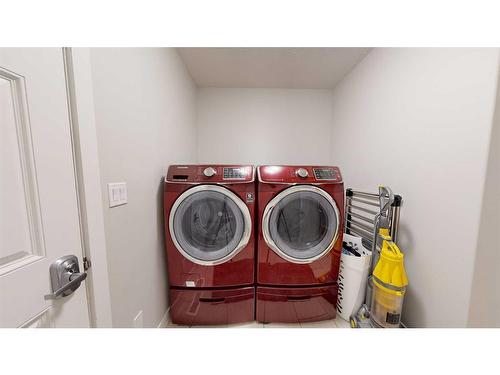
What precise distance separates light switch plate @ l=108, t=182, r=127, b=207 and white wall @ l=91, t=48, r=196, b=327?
0.02 m

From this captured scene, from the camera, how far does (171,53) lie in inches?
51.1

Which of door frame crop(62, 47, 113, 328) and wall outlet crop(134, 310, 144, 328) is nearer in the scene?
→ door frame crop(62, 47, 113, 328)

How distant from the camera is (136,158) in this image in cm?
→ 91

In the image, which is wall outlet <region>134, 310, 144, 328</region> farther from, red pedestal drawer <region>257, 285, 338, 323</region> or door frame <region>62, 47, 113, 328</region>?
red pedestal drawer <region>257, 285, 338, 323</region>

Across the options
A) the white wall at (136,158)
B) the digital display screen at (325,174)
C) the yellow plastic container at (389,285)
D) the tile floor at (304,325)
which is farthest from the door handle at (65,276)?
the yellow plastic container at (389,285)

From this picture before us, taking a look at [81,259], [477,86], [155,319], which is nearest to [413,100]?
[477,86]

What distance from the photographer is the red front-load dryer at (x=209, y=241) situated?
112 centimetres

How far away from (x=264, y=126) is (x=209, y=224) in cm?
144

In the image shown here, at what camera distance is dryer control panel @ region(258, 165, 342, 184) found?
3.80 feet

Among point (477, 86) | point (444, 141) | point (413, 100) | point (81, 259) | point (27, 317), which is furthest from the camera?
point (413, 100)

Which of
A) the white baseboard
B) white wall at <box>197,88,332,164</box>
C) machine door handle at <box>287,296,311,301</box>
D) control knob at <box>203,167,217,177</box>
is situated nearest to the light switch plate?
control knob at <box>203,167,217,177</box>

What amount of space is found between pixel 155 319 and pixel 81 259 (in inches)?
32.2

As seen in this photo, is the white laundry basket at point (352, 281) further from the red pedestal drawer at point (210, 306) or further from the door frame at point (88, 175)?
the door frame at point (88, 175)

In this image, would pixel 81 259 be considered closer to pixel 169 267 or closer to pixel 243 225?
pixel 169 267
